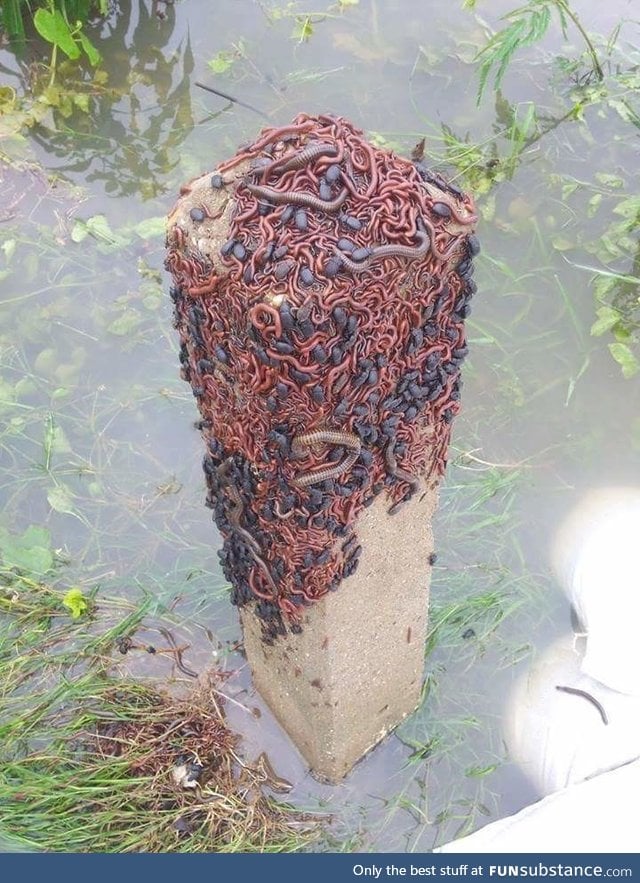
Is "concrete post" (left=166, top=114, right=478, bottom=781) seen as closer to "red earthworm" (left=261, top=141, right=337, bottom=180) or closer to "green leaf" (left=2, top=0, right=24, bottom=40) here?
"red earthworm" (left=261, top=141, right=337, bottom=180)

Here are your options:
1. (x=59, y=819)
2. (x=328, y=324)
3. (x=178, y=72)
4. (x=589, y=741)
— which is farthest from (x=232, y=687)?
(x=178, y=72)

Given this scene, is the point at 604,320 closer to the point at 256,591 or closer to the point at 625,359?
the point at 625,359

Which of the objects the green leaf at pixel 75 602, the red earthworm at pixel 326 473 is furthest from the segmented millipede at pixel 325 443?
the green leaf at pixel 75 602

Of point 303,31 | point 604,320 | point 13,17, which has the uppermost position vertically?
point 303,31

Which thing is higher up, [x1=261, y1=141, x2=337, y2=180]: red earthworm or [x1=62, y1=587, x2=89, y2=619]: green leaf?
[x1=261, y1=141, x2=337, y2=180]: red earthworm

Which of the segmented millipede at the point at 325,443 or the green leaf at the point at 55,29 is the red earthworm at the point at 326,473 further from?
the green leaf at the point at 55,29

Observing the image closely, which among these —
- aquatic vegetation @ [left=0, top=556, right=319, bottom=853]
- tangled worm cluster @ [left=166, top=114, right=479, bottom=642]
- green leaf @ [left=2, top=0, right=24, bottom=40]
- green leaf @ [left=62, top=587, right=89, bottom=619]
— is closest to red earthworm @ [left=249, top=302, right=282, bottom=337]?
tangled worm cluster @ [left=166, top=114, right=479, bottom=642]

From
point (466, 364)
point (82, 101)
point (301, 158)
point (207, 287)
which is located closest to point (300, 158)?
point (301, 158)

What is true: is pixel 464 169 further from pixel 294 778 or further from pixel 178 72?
pixel 294 778
